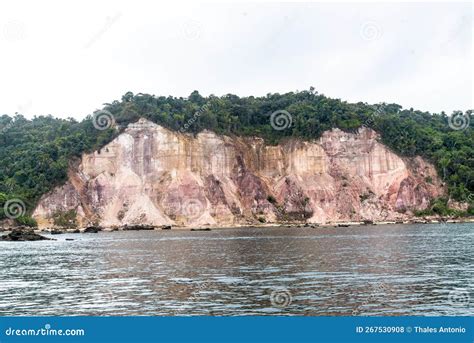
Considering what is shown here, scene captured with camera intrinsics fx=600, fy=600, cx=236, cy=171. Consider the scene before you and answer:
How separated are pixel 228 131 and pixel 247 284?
104m

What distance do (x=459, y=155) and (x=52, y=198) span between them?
86325 mm

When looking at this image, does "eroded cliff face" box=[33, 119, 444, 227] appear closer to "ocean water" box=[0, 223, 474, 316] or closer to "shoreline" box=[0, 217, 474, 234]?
"shoreline" box=[0, 217, 474, 234]

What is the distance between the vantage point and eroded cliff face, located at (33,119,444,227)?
11619 centimetres

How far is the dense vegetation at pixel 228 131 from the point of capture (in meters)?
121

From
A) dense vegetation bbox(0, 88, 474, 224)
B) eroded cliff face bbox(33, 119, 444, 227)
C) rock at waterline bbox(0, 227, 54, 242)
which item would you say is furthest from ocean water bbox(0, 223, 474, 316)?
dense vegetation bbox(0, 88, 474, 224)

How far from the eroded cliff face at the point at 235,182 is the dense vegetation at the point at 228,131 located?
7.83 ft

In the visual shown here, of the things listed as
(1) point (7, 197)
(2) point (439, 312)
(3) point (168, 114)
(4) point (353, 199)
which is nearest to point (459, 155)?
→ (4) point (353, 199)

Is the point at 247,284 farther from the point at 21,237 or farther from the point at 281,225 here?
the point at 281,225

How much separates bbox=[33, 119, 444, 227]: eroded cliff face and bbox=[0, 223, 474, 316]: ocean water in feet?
225

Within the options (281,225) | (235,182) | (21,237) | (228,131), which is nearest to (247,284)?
(21,237)

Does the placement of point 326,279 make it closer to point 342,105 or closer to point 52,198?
point 52,198

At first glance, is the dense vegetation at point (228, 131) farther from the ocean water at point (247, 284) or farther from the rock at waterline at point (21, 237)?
the ocean water at point (247, 284)

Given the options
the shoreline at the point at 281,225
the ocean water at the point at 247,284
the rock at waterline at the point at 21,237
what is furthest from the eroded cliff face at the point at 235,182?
the ocean water at the point at 247,284

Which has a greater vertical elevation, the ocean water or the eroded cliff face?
the eroded cliff face
